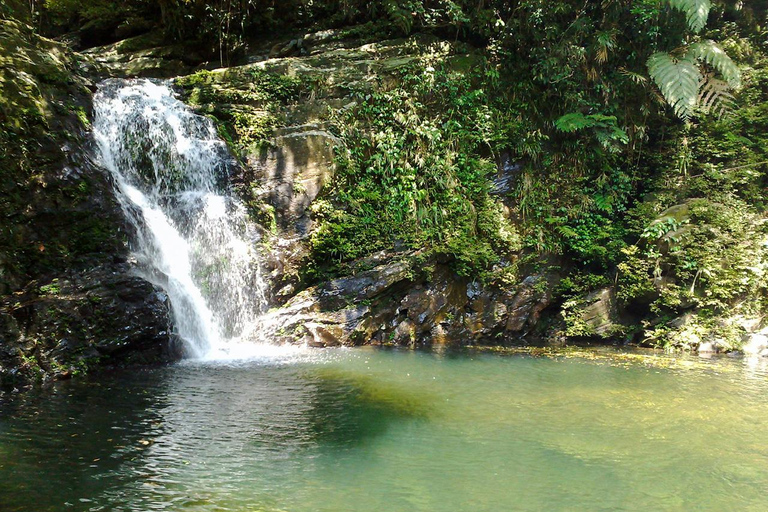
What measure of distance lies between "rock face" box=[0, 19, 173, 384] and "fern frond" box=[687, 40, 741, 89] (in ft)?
39.3

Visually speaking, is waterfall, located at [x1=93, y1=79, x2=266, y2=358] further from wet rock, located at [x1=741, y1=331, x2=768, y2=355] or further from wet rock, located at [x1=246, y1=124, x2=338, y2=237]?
wet rock, located at [x1=741, y1=331, x2=768, y2=355]

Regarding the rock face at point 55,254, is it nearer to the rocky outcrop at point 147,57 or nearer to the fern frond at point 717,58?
the rocky outcrop at point 147,57

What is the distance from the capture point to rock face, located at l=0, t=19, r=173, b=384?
20.4 ft

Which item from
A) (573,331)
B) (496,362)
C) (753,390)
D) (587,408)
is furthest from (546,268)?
(587,408)

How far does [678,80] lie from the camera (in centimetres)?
1052

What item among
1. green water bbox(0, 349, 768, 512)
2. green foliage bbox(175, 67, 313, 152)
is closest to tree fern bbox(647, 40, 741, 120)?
green water bbox(0, 349, 768, 512)

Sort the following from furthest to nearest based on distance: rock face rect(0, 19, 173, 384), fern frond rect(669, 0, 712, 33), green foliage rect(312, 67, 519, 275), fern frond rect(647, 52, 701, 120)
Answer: fern frond rect(647, 52, 701, 120) → green foliage rect(312, 67, 519, 275) → fern frond rect(669, 0, 712, 33) → rock face rect(0, 19, 173, 384)

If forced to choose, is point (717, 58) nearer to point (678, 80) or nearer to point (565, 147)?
point (678, 80)

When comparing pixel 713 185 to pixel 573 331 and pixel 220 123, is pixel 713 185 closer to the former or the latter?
pixel 573 331

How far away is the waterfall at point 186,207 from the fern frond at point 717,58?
407 inches

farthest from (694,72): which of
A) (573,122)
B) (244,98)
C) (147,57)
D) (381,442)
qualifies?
(147,57)

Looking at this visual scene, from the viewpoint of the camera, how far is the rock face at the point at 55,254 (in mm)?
6211

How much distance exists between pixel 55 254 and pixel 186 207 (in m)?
2.81

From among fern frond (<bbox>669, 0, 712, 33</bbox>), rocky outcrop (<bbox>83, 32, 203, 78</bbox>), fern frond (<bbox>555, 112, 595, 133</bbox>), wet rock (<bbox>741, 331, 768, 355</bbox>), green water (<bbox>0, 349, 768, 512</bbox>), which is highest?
rocky outcrop (<bbox>83, 32, 203, 78</bbox>)
